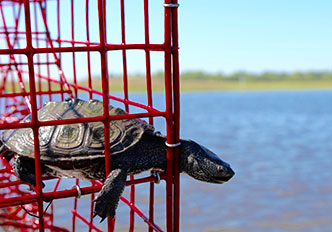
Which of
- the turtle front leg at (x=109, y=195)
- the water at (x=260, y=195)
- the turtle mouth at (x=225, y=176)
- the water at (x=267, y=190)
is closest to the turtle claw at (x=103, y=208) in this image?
the turtle front leg at (x=109, y=195)

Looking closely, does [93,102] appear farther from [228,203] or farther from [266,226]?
[228,203]

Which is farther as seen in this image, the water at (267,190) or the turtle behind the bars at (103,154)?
the water at (267,190)

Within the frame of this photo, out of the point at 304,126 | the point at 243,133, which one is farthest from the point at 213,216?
the point at 304,126

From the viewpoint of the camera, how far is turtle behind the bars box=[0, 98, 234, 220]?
2.43m

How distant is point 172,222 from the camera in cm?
235

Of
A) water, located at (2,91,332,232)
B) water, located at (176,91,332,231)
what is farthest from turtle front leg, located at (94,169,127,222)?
water, located at (176,91,332,231)

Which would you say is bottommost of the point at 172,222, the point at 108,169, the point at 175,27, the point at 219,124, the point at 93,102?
the point at 219,124

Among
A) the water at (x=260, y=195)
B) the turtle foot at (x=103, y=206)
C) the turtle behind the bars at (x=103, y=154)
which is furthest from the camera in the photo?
the water at (x=260, y=195)

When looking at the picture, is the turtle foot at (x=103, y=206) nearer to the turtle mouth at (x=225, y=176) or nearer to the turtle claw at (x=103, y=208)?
the turtle claw at (x=103, y=208)

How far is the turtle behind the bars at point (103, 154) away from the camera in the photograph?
2.43 m

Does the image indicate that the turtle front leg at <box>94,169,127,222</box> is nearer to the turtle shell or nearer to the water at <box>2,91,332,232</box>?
the turtle shell

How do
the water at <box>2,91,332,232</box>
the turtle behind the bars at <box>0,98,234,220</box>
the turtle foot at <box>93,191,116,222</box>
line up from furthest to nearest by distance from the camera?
the water at <box>2,91,332,232</box> < the turtle behind the bars at <box>0,98,234,220</box> < the turtle foot at <box>93,191,116,222</box>

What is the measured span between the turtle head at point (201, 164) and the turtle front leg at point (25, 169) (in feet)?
2.76

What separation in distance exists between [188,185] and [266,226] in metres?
2.17
